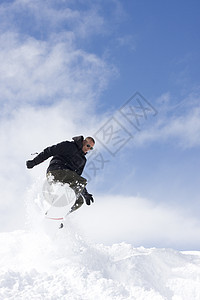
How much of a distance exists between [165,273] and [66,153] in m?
3.87

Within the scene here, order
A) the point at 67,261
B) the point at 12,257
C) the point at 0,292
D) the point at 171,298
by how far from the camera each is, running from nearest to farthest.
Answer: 1. the point at 0,292
2. the point at 171,298
3. the point at 67,261
4. the point at 12,257

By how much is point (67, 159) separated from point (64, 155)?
133 millimetres

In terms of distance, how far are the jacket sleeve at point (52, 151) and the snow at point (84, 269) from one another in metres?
1.42

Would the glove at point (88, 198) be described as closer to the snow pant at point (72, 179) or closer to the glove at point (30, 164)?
the snow pant at point (72, 179)

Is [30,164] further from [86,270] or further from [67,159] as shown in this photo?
[86,270]

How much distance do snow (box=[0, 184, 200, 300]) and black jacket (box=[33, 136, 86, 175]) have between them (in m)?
1.46

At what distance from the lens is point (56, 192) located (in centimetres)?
798

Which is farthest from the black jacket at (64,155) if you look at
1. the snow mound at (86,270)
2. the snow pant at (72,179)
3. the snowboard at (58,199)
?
the snow mound at (86,270)

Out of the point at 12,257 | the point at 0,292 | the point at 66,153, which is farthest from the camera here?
the point at 66,153

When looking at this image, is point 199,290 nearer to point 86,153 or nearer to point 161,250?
point 161,250

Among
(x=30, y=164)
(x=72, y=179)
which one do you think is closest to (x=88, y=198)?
(x=72, y=179)

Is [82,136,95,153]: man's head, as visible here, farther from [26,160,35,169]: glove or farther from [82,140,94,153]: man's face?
[26,160,35,169]: glove

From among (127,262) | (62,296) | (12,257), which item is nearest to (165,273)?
(127,262)

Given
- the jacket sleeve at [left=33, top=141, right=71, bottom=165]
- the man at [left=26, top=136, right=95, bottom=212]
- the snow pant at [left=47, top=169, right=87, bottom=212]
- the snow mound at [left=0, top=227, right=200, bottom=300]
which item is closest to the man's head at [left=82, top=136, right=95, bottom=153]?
the man at [left=26, top=136, right=95, bottom=212]
